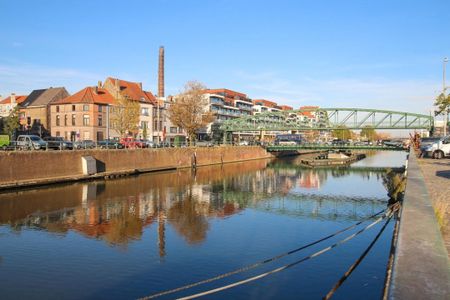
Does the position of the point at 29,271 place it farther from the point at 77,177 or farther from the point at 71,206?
the point at 77,177

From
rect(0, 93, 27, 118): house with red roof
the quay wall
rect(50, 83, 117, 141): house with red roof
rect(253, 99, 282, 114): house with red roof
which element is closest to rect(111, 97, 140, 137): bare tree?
rect(50, 83, 117, 141): house with red roof

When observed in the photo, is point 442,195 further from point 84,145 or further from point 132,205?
point 84,145

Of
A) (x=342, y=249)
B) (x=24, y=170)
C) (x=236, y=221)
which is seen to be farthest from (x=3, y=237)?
(x=24, y=170)

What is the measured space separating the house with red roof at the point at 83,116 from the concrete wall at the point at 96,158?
22.7 meters

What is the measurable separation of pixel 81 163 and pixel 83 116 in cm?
3721

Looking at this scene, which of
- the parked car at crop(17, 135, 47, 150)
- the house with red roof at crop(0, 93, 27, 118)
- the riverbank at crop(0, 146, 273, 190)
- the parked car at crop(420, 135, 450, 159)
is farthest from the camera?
the house with red roof at crop(0, 93, 27, 118)

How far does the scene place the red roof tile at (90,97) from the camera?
79562mm

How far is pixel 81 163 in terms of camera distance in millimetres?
44500

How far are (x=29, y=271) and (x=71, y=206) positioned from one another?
1414 centimetres

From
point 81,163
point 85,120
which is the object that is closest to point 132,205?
point 81,163

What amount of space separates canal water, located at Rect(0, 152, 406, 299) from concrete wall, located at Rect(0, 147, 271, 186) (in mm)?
2713

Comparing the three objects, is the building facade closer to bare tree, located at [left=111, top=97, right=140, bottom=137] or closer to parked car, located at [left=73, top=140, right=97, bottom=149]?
bare tree, located at [left=111, top=97, right=140, bottom=137]

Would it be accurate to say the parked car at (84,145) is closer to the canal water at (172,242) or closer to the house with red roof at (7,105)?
the canal water at (172,242)

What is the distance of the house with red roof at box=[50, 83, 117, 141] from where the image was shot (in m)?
78.8
